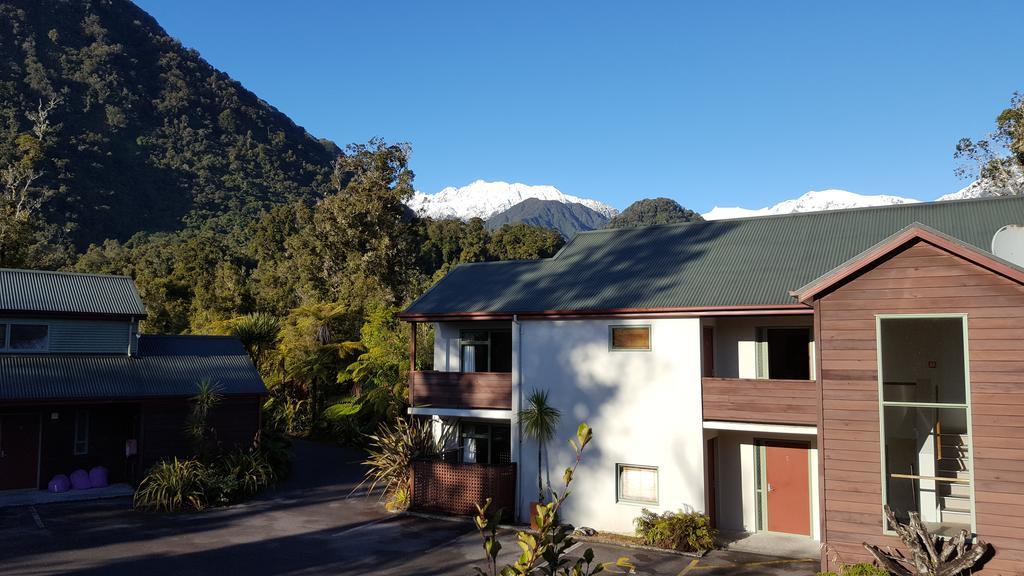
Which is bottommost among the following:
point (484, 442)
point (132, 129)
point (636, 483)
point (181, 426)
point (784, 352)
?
point (636, 483)

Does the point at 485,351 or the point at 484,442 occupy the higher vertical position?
the point at 485,351

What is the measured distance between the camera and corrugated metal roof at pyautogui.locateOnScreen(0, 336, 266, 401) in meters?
19.9

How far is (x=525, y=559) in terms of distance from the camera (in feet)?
12.7

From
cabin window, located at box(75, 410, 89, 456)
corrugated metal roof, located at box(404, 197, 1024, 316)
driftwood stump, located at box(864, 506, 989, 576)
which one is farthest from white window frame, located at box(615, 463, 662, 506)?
cabin window, located at box(75, 410, 89, 456)

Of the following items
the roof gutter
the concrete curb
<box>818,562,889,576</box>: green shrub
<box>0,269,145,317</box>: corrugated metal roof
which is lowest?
the concrete curb

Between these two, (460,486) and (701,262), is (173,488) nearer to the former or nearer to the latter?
(460,486)

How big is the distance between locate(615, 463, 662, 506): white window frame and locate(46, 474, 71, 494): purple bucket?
52.4 feet

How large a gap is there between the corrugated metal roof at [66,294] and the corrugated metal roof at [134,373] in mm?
1446

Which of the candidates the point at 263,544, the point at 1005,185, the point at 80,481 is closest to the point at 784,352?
the point at 263,544

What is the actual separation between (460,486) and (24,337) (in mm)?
13794

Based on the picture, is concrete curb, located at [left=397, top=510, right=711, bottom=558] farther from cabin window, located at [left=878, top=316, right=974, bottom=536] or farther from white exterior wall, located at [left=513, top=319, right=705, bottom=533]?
cabin window, located at [left=878, top=316, right=974, bottom=536]

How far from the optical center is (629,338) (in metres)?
17.8

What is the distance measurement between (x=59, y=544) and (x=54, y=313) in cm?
800

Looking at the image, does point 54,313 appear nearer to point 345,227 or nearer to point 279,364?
point 279,364
